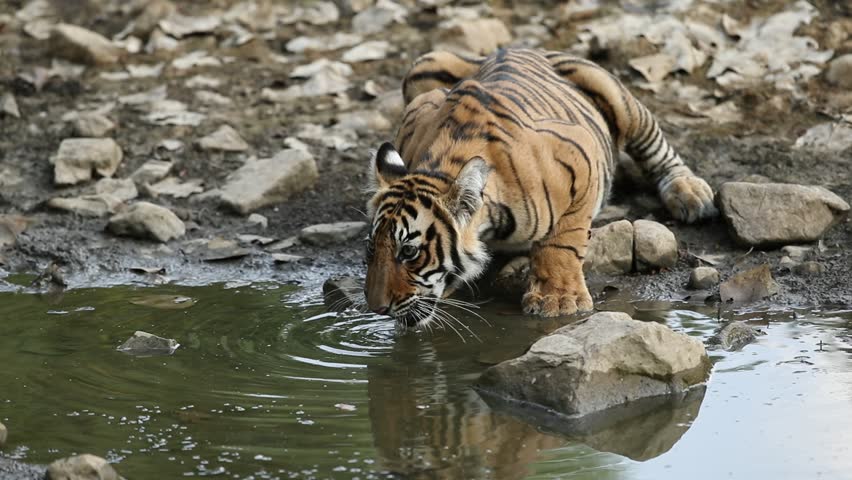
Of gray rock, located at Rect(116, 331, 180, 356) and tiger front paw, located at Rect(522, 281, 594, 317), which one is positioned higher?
tiger front paw, located at Rect(522, 281, 594, 317)

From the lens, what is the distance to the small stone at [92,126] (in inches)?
344

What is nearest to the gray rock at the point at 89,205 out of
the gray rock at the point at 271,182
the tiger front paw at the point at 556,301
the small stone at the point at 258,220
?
the gray rock at the point at 271,182

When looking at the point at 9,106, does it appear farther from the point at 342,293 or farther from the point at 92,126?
the point at 342,293

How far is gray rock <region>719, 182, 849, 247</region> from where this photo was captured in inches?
266

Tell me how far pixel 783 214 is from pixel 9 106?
5.77m

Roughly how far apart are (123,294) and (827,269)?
3.87m

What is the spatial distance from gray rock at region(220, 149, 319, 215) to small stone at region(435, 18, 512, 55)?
6.76 feet

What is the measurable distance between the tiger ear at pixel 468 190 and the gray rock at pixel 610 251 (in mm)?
1300

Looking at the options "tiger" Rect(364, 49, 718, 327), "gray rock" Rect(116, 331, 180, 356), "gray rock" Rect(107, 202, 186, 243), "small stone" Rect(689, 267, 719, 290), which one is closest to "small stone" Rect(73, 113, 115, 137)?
"gray rock" Rect(107, 202, 186, 243)

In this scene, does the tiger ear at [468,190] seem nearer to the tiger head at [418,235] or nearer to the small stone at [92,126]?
the tiger head at [418,235]

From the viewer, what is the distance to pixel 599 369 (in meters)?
4.68

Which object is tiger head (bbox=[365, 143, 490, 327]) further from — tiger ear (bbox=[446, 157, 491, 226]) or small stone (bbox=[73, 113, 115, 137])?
small stone (bbox=[73, 113, 115, 137])

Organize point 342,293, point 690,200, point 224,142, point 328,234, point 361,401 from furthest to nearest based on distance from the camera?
point 224,142 → point 328,234 → point 690,200 → point 342,293 → point 361,401

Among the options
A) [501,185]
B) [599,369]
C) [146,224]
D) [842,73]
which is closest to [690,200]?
[501,185]
